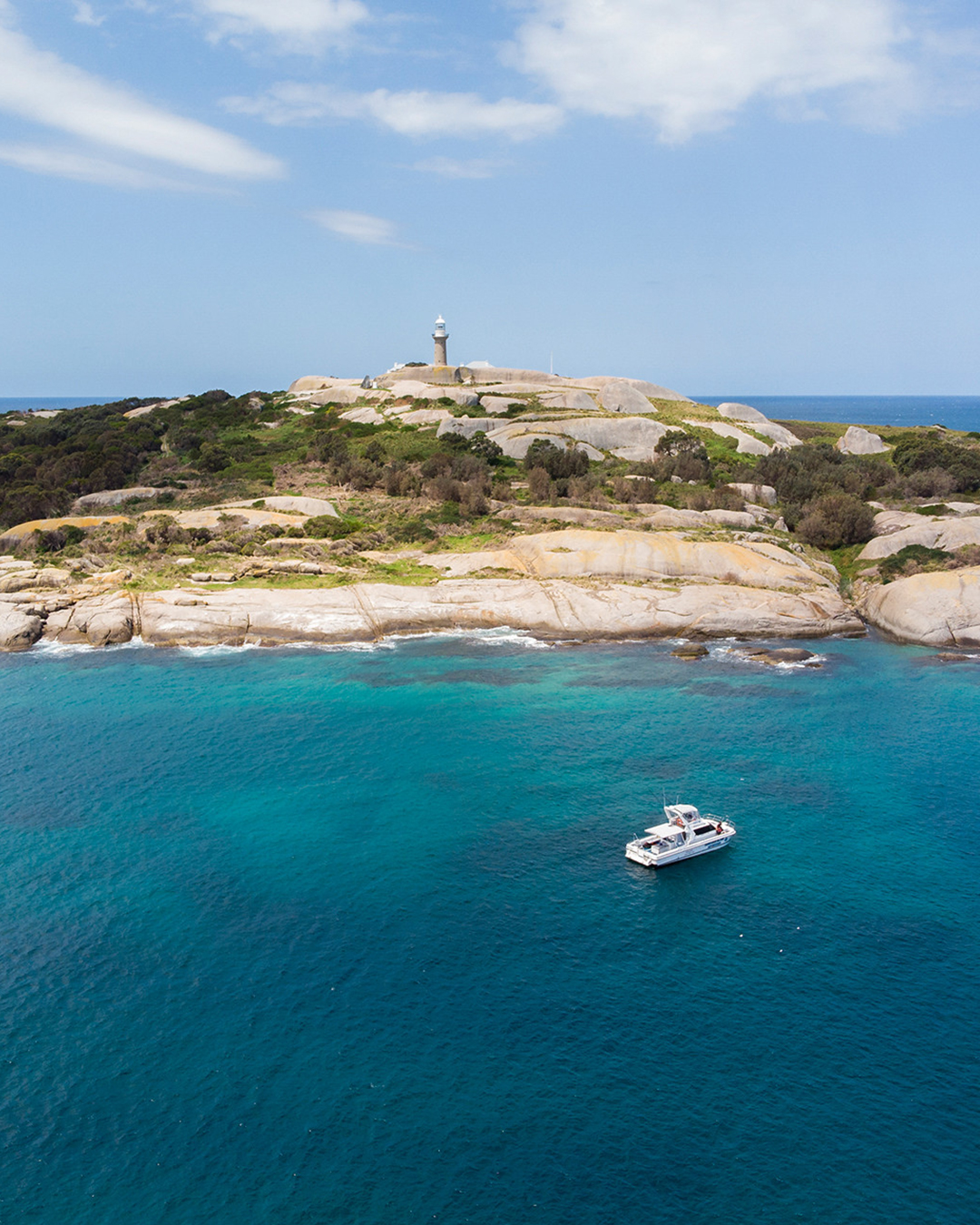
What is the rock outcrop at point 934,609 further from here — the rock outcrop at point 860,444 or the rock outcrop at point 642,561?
the rock outcrop at point 860,444

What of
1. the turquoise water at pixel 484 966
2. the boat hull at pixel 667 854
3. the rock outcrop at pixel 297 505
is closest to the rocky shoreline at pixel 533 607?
the turquoise water at pixel 484 966

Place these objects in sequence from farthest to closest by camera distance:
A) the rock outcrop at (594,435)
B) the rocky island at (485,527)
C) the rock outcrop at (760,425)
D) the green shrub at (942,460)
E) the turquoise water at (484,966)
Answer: the rock outcrop at (760,425) → the rock outcrop at (594,435) → the green shrub at (942,460) → the rocky island at (485,527) → the turquoise water at (484,966)

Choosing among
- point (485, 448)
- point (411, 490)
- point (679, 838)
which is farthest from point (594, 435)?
point (679, 838)

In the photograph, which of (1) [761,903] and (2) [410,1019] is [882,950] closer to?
(1) [761,903]

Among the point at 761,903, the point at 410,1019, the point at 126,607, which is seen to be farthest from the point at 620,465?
the point at 410,1019

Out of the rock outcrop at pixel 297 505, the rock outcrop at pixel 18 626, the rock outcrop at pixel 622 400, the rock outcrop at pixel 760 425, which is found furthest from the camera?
the rock outcrop at pixel 622 400

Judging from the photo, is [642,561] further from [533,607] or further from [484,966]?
[484,966]

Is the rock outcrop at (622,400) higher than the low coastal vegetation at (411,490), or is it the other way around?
the rock outcrop at (622,400)
